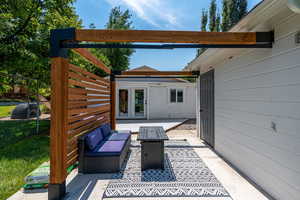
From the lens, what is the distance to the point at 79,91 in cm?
355

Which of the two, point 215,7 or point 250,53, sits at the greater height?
point 215,7

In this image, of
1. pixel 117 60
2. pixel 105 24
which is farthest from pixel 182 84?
pixel 105 24

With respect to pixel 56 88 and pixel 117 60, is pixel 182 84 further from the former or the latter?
pixel 117 60

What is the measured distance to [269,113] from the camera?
9.00 feet

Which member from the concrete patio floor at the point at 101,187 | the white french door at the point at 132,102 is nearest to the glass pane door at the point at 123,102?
the white french door at the point at 132,102

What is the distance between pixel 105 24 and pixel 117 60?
5892 mm

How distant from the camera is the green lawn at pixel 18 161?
3.02 meters

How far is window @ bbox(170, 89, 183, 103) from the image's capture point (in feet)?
39.3

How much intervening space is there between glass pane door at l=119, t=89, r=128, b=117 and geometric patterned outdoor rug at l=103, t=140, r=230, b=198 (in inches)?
310

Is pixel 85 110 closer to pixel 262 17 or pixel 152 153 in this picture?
pixel 152 153

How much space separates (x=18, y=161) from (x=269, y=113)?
5587 mm

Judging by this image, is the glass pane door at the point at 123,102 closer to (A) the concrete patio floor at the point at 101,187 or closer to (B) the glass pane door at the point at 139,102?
(B) the glass pane door at the point at 139,102

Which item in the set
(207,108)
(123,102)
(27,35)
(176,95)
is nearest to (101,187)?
(207,108)

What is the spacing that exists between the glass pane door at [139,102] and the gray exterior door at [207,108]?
229 inches
